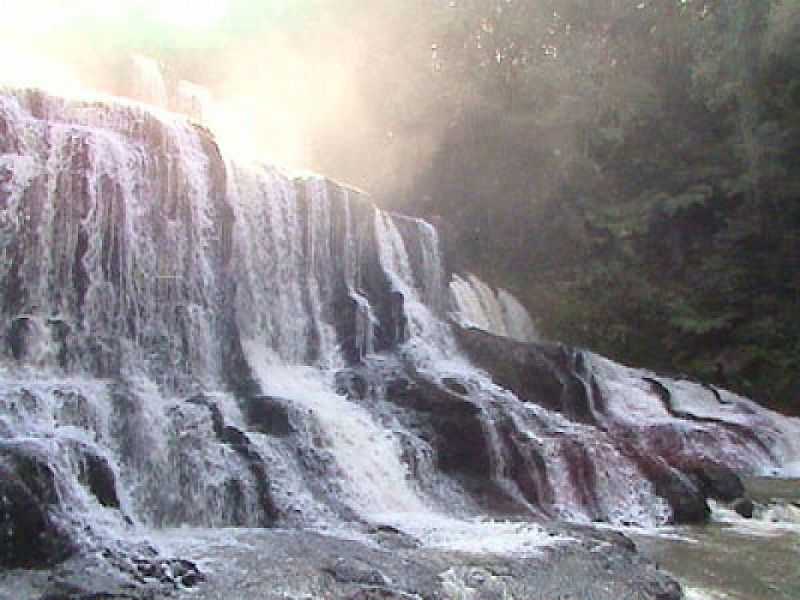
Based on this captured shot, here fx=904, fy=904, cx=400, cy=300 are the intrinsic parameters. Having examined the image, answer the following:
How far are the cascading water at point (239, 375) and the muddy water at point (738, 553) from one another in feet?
3.34

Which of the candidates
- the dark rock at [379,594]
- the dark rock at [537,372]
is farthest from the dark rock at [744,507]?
the dark rock at [379,594]

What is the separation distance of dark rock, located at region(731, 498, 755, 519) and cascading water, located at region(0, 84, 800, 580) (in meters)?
0.68

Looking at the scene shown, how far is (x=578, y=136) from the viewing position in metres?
29.0

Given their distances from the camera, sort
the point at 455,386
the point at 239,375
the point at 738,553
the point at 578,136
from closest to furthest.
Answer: the point at 738,553 < the point at 239,375 < the point at 455,386 < the point at 578,136

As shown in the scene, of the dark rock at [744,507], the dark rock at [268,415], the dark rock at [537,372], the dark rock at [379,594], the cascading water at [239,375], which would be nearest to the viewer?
the dark rock at [379,594]

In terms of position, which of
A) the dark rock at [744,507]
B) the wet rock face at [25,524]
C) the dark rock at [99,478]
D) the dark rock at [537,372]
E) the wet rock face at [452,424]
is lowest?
the dark rock at [744,507]

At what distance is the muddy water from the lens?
8430 mm

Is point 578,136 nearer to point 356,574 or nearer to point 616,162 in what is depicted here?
point 616,162

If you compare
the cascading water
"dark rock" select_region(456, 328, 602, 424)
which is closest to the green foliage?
"dark rock" select_region(456, 328, 602, 424)

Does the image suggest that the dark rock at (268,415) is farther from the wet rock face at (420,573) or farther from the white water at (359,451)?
the wet rock face at (420,573)

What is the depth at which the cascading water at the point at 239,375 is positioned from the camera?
417 inches

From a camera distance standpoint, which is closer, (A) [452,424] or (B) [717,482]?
(A) [452,424]

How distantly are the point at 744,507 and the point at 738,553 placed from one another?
3155 mm

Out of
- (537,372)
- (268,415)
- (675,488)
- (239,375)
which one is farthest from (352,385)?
(675,488)
